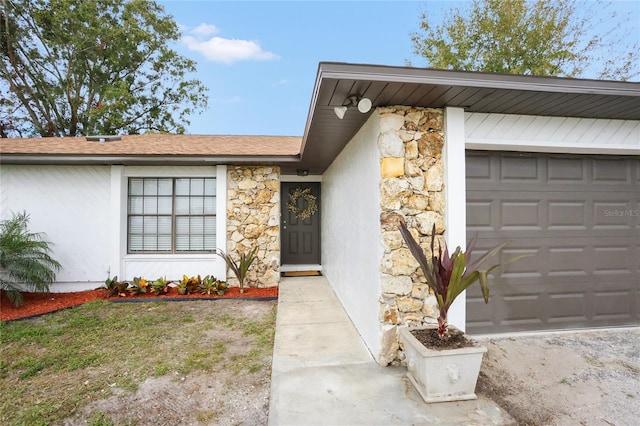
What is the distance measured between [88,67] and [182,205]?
12112 mm

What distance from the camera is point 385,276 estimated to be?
9.00 ft

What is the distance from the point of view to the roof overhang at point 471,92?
7.43 feet

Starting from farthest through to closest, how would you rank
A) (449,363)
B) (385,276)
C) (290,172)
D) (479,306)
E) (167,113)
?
1. (167,113)
2. (290,172)
3. (479,306)
4. (385,276)
5. (449,363)

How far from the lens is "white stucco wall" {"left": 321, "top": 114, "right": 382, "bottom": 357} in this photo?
291cm

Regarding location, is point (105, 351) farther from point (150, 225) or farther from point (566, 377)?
point (566, 377)

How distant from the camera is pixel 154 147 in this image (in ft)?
19.3

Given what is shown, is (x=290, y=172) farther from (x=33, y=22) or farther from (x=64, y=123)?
(x=33, y=22)

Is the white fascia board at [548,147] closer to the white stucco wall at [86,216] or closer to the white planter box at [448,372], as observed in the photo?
the white planter box at [448,372]

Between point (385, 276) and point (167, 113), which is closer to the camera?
point (385, 276)

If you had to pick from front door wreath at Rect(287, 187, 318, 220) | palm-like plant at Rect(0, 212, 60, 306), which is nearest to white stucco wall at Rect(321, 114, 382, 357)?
front door wreath at Rect(287, 187, 318, 220)

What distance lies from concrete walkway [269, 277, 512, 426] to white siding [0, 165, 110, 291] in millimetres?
4192

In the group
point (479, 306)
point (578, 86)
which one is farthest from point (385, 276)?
point (578, 86)

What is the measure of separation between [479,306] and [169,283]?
4.98 m

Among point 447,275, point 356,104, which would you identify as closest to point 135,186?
point 356,104
